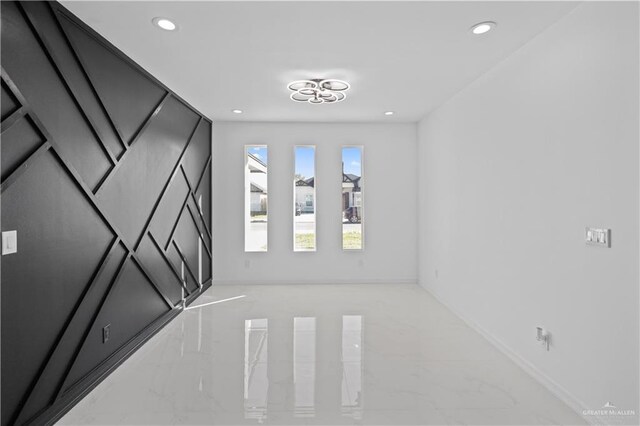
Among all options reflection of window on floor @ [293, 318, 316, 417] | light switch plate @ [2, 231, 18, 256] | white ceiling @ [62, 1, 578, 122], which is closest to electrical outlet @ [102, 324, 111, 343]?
light switch plate @ [2, 231, 18, 256]

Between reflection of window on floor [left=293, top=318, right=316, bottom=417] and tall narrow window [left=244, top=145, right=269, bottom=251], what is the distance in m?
2.03

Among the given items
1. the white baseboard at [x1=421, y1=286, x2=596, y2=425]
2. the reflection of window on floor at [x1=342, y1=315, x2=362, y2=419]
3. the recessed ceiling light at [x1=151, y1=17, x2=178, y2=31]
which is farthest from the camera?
the recessed ceiling light at [x1=151, y1=17, x2=178, y2=31]

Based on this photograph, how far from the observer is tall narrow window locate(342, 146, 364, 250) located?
5715 millimetres

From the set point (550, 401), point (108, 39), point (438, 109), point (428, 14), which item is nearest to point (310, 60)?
point (428, 14)

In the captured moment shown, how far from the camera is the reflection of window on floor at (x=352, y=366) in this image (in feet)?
7.52

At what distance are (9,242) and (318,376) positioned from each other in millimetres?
2140

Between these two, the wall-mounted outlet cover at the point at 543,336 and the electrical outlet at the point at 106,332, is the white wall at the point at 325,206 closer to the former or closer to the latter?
the electrical outlet at the point at 106,332

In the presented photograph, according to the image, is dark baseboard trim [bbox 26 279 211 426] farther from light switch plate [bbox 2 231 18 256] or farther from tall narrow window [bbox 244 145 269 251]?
tall narrow window [bbox 244 145 269 251]

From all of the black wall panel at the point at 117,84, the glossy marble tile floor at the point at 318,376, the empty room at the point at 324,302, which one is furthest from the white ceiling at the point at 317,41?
the glossy marble tile floor at the point at 318,376

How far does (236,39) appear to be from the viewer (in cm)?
272

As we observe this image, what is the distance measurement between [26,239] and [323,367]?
86.2 inches

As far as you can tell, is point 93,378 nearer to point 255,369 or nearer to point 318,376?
point 255,369

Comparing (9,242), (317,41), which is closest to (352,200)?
(317,41)

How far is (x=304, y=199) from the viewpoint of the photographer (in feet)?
18.7
